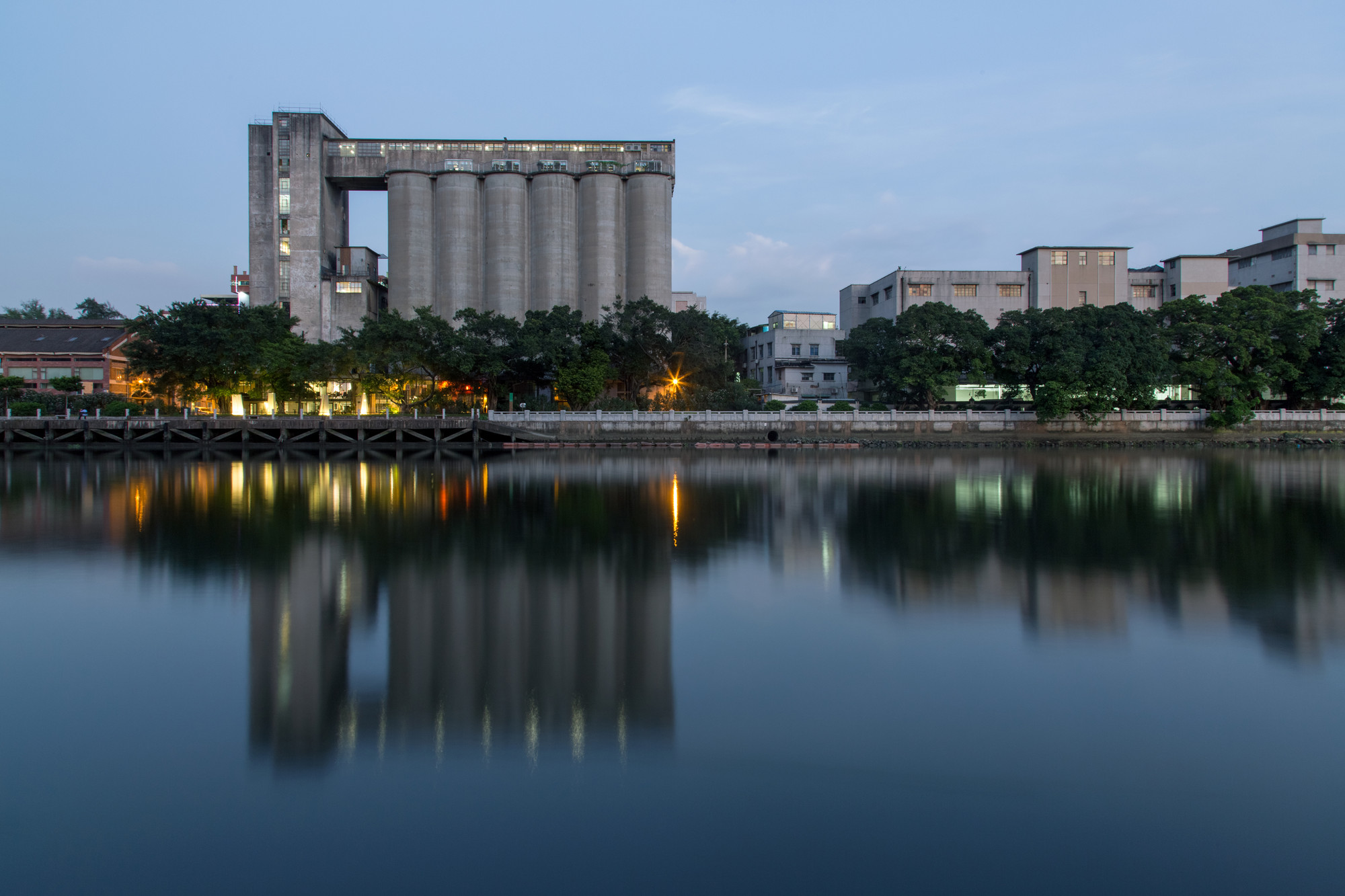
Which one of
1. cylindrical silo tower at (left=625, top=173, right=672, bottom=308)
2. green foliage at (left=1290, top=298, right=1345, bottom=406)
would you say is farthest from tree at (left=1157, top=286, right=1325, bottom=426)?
cylindrical silo tower at (left=625, top=173, right=672, bottom=308)

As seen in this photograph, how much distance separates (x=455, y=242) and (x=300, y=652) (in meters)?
52.6

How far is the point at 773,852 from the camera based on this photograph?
15.8ft

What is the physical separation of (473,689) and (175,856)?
272cm

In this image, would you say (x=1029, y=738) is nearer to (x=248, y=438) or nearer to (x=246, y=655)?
(x=246, y=655)

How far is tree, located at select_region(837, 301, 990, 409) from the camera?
4616 centimetres

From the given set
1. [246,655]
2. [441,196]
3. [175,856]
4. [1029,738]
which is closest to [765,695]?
[1029,738]

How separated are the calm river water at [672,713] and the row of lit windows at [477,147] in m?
49.2

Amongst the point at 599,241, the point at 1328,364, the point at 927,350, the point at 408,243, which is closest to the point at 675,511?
the point at 927,350

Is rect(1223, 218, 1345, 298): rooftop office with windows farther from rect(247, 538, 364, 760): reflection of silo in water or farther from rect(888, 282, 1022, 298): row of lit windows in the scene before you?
rect(247, 538, 364, 760): reflection of silo in water

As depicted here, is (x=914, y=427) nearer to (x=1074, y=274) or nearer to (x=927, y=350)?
(x=927, y=350)

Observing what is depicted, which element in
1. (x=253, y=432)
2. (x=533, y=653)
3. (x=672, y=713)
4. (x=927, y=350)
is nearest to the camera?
(x=672, y=713)

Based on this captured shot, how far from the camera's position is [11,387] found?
162 feet

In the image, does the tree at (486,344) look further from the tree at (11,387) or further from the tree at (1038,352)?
the tree at (1038,352)

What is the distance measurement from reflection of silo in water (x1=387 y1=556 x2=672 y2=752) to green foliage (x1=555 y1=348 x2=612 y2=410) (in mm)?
35745
